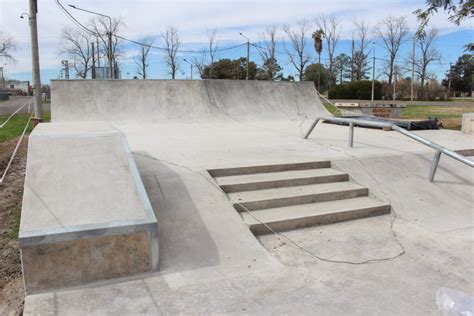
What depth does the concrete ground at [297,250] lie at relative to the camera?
8.86ft

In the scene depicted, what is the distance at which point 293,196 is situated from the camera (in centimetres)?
441

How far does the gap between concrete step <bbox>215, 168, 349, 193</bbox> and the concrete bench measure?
130cm

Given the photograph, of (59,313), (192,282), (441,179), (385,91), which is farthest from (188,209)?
(385,91)

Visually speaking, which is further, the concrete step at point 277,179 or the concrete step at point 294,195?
the concrete step at point 277,179

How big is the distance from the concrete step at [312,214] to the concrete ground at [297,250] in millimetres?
111

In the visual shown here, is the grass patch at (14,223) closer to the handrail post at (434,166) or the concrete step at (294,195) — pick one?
the concrete step at (294,195)

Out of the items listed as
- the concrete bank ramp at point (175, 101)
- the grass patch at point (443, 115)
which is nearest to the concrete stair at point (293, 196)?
the concrete bank ramp at point (175, 101)

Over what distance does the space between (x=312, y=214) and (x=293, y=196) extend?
1.14 feet

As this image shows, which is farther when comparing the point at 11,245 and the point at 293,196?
the point at 293,196

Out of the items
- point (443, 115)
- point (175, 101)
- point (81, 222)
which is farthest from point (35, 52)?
point (443, 115)

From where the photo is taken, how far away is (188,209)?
13.1 ft

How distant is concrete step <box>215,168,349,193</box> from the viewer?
14.9 ft

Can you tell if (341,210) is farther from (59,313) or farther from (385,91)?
(385,91)

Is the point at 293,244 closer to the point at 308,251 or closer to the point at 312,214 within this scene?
the point at 308,251
